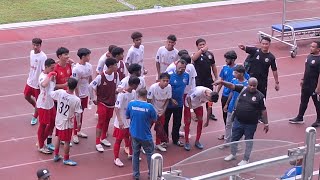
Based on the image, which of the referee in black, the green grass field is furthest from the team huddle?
the green grass field

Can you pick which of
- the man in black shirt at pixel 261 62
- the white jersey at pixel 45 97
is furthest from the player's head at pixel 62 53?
the man in black shirt at pixel 261 62

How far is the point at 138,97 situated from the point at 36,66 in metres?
2.70

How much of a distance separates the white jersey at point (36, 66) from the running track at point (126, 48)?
797 millimetres

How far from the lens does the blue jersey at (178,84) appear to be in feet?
34.1

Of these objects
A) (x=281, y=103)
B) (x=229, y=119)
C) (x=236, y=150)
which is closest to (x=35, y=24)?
(x=281, y=103)

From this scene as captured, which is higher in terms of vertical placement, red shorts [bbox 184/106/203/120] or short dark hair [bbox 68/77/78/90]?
short dark hair [bbox 68/77/78/90]

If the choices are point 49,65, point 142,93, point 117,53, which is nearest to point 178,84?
point 117,53

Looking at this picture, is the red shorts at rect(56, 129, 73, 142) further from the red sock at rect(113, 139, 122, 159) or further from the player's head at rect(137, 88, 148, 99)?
the player's head at rect(137, 88, 148, 99)

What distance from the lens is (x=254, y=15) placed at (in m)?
19.9

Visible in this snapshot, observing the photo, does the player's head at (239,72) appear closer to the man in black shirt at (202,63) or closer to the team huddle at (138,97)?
the team huddle at (138,97)

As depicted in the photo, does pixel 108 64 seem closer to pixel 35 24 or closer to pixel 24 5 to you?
pixel 35 24

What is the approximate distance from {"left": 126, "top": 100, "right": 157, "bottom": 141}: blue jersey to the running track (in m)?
1.01

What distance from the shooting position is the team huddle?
958 centimetres

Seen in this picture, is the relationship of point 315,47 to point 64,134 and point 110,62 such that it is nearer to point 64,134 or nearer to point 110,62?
point 110,62
